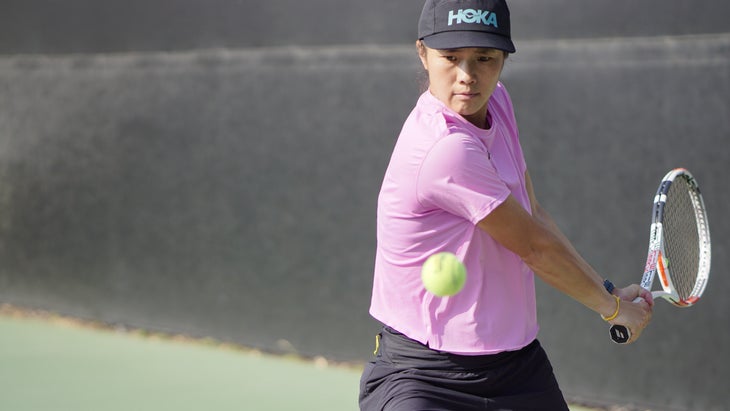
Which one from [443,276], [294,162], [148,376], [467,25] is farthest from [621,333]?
[148,376]

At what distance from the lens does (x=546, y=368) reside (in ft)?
8.26

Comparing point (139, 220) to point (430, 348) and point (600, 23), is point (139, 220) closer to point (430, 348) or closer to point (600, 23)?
point (600, 23)

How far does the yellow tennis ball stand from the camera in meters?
2.09

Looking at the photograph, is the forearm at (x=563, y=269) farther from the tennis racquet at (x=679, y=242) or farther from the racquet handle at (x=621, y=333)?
the tennis racquet at (x=679, y=242)

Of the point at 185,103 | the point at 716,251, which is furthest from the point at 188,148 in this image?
the point at 716,251

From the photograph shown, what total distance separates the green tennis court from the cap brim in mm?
2594

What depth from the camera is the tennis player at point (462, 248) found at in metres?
2.20

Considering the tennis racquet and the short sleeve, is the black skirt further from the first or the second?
the tennis racquet

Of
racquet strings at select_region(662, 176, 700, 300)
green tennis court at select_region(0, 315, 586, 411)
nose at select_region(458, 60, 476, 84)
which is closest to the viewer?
nose at select_region(458, 60, 476, 84)

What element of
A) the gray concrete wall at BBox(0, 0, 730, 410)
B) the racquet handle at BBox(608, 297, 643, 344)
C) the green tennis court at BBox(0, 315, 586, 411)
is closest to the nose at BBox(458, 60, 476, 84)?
the racquet handle at BBox(608, 297, 643, 344)

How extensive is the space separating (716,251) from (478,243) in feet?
7.02

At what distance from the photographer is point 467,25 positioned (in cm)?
227

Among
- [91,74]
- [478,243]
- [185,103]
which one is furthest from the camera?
[91,74]

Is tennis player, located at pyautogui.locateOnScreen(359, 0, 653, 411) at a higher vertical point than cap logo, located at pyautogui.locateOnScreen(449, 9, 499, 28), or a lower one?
lower
